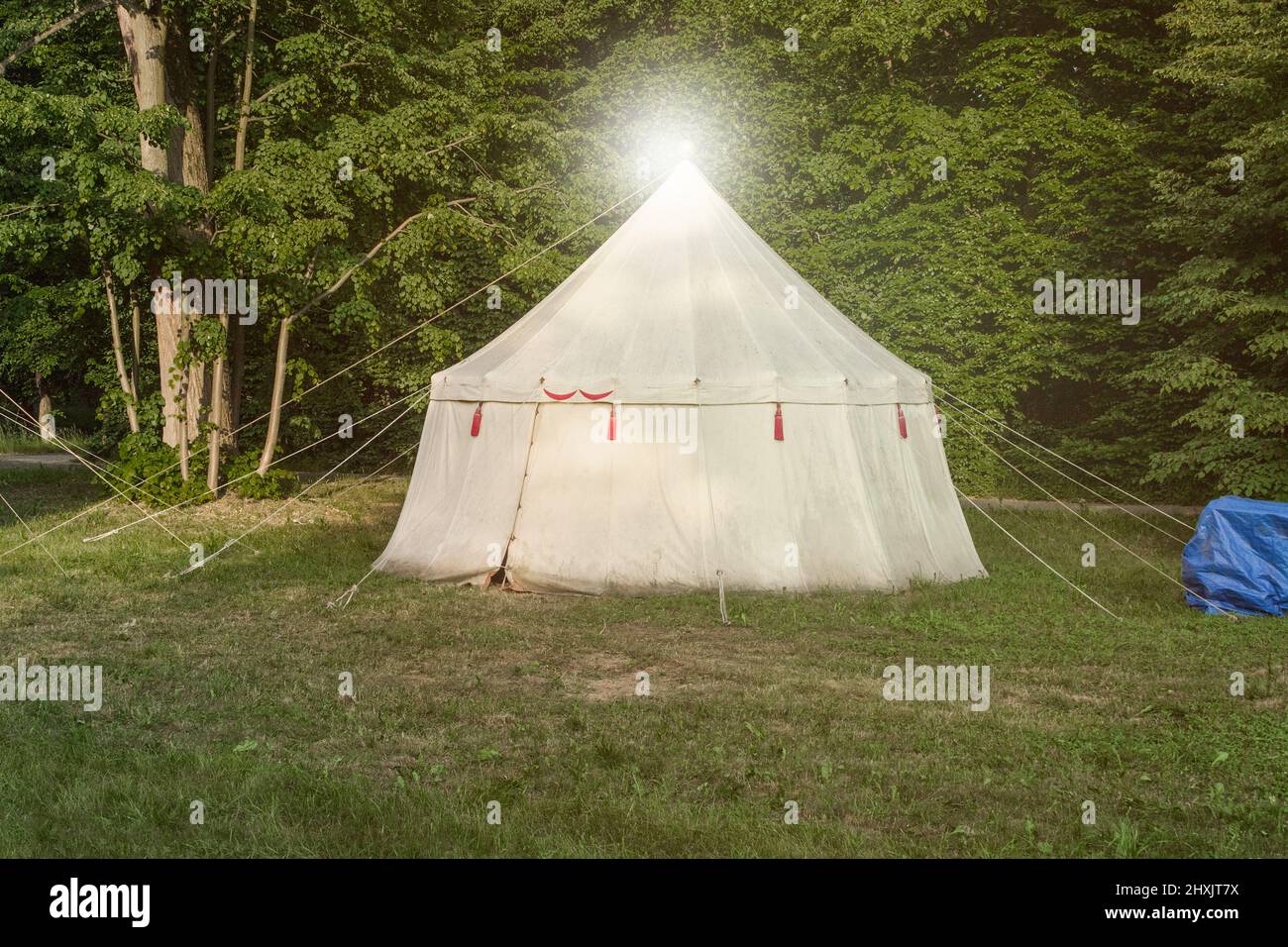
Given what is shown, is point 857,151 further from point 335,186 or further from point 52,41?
point 52,41

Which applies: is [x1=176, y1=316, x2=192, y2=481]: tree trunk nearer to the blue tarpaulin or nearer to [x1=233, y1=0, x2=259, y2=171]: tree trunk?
[x1=233, y1=0, x2=259, y2=171]: tree trunk

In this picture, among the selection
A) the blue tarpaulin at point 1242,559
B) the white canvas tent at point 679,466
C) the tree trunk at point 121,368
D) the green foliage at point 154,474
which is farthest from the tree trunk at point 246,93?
the blue tarpaulin at point 1242,559

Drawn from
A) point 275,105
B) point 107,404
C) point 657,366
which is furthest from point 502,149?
point 657,366

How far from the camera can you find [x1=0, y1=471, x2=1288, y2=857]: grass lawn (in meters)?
4.73

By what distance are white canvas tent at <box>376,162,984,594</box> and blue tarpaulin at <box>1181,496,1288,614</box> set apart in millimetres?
2055

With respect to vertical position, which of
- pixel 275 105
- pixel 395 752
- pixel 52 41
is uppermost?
pixel 52 41

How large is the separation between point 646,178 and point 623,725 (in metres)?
13.6

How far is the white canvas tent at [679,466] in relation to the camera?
10320 millimetres

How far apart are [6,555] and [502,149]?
361 inches

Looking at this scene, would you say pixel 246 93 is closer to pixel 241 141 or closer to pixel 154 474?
pixel 241 141

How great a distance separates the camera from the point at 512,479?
1073cm

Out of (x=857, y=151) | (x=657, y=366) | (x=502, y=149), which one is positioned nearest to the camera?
(x=657, y=366)

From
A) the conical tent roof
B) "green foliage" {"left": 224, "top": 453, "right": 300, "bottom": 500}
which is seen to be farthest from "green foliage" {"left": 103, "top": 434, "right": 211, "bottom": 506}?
the conical tent roof

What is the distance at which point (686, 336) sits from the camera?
36.1 feet
